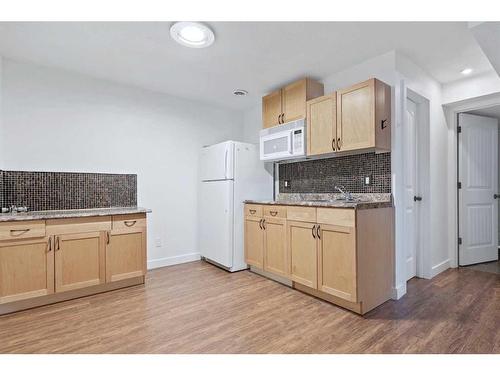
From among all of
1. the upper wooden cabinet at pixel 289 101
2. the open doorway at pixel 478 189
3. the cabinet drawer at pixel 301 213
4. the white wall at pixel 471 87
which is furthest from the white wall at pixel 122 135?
the open doorway at pixel 478 189

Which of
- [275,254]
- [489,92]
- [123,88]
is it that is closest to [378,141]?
[275,254]

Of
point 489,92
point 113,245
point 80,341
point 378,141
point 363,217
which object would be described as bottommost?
point 80,341

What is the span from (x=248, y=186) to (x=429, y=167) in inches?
85.5

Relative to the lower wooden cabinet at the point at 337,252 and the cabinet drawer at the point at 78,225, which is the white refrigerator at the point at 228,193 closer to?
the lower wooden cabinet at the point at 337,252

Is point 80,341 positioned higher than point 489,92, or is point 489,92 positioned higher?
point 489,92

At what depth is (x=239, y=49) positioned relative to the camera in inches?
97.0

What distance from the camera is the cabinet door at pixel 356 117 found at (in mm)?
2338

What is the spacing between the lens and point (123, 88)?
333cm

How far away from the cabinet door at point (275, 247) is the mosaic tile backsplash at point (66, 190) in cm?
177

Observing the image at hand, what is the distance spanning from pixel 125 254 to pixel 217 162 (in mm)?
1557

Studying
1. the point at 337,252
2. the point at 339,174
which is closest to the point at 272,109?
the point at 339,174

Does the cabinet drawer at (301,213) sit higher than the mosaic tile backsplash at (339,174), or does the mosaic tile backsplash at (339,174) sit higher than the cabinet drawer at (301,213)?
the mosaic tile backsplash at (339,174)
